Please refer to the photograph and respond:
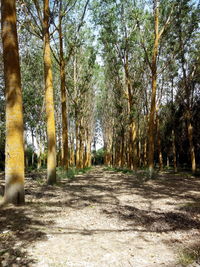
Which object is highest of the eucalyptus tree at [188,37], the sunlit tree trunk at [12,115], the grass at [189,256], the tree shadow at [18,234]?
the eucalyptus tree at [188,37]

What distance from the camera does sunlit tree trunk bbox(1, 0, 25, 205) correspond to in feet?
17.8

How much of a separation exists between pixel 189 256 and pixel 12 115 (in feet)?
15.7

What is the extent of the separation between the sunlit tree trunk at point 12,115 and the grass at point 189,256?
3.99 metres

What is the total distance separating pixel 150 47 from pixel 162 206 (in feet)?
44.6

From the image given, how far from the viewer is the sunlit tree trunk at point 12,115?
5.43m

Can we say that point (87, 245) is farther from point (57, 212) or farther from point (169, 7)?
point (169, 7)

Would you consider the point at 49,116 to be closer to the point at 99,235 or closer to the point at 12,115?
the point at 12,115

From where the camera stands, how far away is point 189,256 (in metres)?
2.91

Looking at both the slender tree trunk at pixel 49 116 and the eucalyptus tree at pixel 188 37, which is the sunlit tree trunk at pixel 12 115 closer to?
the slender tree trunk at pixel 49 116

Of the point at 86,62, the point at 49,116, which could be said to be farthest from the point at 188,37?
the point at 49,116

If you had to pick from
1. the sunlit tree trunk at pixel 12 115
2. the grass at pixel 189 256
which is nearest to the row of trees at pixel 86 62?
the sunlit tree trunk at pixel 12 115

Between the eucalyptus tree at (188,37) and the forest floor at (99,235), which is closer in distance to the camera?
the forest floor at (99,235)

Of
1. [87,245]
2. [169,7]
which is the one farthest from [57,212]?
[169,7]

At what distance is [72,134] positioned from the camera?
3400cm
